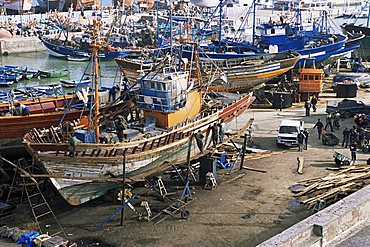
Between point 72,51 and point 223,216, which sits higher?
point 72,51

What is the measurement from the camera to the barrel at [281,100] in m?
35.4

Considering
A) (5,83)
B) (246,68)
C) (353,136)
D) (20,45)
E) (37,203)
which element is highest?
(20,45)

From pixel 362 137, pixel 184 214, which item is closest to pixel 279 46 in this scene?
pixel 362 137

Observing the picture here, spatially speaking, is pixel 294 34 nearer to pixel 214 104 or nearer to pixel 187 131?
pixel 214 104

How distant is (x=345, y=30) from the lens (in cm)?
6309

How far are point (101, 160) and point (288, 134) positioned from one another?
1057 centimetres

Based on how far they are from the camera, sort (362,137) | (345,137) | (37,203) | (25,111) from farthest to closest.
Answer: (345,137), (362,137), (25,111), (37,203)

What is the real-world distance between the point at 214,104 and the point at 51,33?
173 feet

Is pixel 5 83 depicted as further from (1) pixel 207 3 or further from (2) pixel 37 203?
(1) pixel 207 3

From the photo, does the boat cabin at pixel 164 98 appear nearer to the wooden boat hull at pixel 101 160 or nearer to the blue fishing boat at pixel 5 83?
the wooden boat hull at pixel 101 160

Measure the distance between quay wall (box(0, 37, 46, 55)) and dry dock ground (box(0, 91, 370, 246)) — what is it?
159 feet

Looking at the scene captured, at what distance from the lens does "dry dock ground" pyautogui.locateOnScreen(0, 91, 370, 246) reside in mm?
17969

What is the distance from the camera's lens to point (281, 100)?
116 ft

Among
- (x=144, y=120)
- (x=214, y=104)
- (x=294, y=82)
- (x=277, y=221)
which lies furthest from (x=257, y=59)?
(x=277, y=221)
